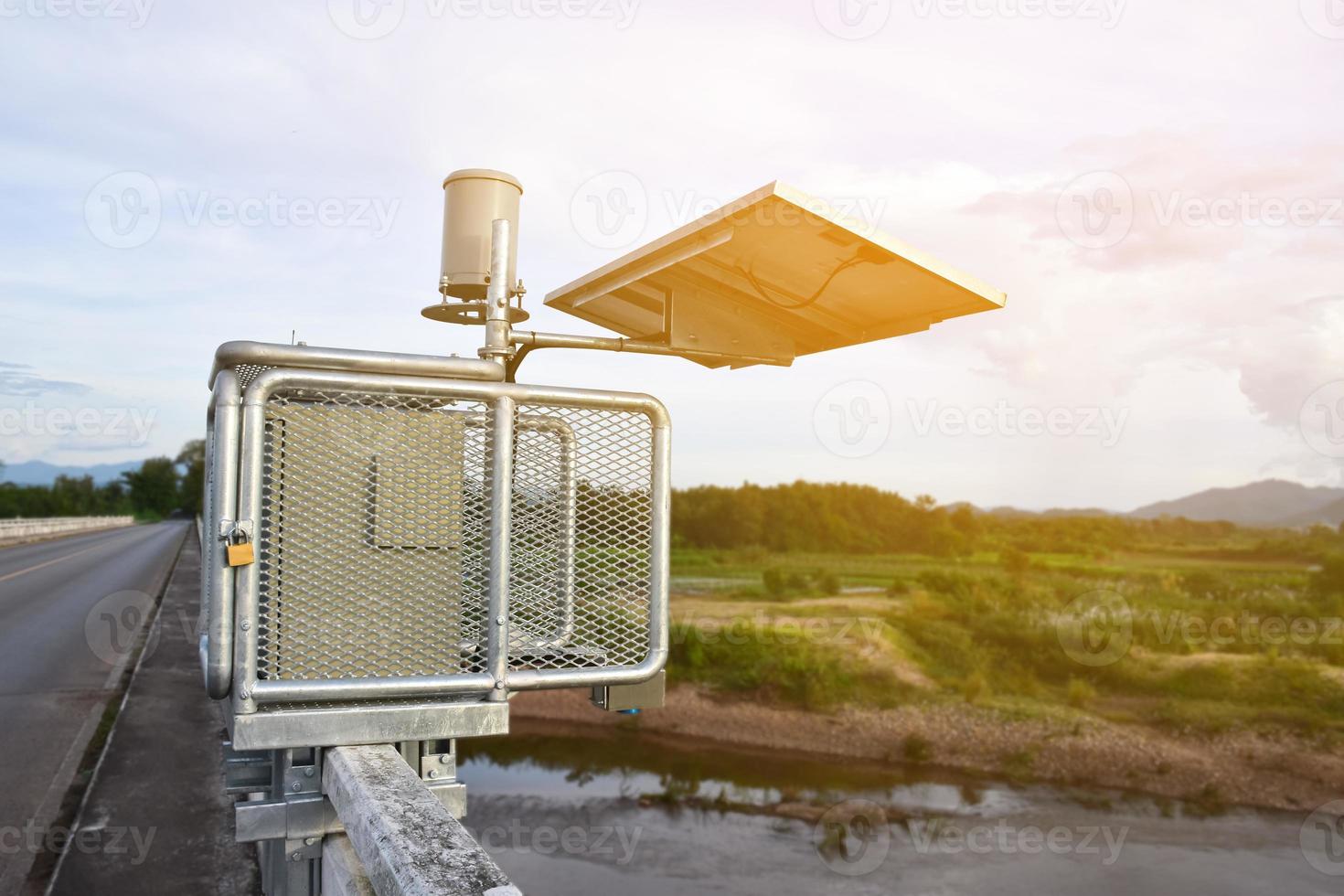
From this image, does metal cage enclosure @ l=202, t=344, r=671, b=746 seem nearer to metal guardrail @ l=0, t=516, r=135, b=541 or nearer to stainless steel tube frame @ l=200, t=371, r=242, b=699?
stainless steel tube frame @ l=200, t=371, r=242, b=699

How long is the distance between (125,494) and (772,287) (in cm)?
16015

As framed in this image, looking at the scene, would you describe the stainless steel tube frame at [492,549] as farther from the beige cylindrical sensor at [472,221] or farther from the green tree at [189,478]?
the green tree at [189,478]

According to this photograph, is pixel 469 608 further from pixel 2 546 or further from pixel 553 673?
pixel 2 546

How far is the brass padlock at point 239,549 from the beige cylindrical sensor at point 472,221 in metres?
1.77

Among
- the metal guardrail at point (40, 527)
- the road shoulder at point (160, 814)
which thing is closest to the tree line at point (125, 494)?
the metal guardrail at point (40, 527)

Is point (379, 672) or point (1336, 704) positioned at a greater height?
point (379, 672)

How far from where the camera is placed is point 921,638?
130ft

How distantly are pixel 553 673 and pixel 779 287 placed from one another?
6.64ft

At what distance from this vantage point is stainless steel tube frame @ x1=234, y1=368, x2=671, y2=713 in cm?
255

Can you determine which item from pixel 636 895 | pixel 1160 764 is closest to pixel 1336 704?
pixel 1160 764

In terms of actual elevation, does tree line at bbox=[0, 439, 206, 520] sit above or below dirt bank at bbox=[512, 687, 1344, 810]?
above

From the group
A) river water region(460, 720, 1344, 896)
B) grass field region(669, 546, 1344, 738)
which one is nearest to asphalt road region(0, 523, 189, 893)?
river water region(460, 720, 1344, 896)

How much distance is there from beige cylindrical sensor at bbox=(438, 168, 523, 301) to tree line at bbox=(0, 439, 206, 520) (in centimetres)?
10899

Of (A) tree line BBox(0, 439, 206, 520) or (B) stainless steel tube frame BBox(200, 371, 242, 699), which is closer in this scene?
(B) stainless steel tube frame BBox(200, 371, 242, 699)
